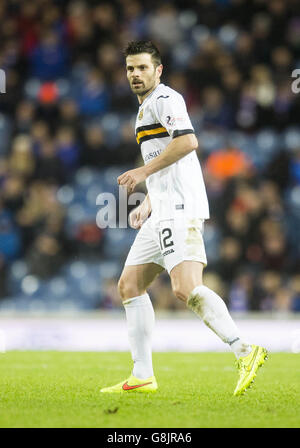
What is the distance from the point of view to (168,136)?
5.14 metres

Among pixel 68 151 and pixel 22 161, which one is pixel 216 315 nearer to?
pixel 22 161

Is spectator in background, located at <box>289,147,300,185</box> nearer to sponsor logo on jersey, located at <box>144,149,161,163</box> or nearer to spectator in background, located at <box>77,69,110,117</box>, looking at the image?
spectator in background, located at <box>77,69,110,117</box>

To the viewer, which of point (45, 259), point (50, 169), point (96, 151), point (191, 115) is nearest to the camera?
point (45, 259)

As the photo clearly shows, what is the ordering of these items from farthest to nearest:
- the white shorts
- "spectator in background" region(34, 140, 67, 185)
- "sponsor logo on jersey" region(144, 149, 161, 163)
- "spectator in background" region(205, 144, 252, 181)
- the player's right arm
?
"spectator in background" region(34, 140, 67, 185)
"spectator in background" region(205, 144, 252, 181)
the player's right arm
"sponsor logo on jersey" region(144, 149, 161, 163)
the white shorts

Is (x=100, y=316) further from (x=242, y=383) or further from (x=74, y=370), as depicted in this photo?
(x=242, y=383)

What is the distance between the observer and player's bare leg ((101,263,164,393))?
529 centimetres

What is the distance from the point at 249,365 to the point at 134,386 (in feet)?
3.02

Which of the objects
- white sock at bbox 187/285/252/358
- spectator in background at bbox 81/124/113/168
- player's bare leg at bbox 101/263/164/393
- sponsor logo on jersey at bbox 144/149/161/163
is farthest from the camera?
spectator in background at bbox 81/124/113/168

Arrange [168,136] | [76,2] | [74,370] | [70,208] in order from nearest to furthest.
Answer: [168,136]
[74,370]
[70,208]
[76,2]

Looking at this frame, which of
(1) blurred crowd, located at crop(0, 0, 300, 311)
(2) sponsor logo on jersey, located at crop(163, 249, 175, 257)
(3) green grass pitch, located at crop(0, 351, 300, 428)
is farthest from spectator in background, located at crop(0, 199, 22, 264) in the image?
(2) sponsor logo on jersey, located at crop(163, 249, 175, 257)

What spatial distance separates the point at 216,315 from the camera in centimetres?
479

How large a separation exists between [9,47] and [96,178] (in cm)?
397

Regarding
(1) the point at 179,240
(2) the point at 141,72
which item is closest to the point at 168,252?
(1) the point at 179,240

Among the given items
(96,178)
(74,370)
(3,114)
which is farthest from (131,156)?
(74,370)
